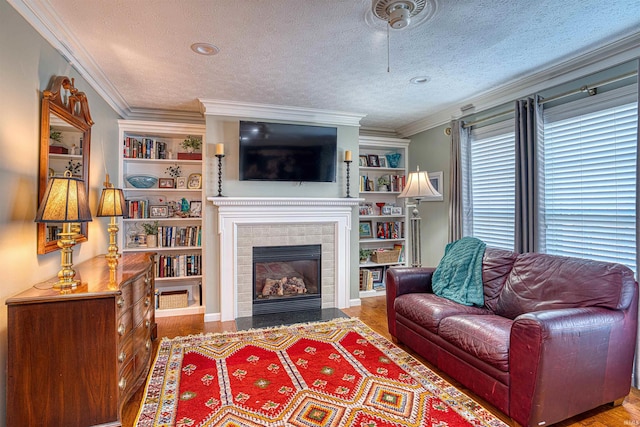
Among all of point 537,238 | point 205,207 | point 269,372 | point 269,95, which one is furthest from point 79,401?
point 537,238

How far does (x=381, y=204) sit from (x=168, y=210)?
2911 millimetres

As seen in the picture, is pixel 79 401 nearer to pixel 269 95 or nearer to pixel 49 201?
pixel 49 201

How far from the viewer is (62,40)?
2172 millimetres

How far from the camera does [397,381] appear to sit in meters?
2.32

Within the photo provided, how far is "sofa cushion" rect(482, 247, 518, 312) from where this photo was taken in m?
2.67

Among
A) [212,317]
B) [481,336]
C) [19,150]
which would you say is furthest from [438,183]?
[19,150]

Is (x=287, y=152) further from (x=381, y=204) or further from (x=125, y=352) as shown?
(x=125, y=352)

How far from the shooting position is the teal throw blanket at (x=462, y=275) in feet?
8.95

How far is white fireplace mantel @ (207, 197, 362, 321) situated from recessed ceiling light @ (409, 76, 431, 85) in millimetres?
1520

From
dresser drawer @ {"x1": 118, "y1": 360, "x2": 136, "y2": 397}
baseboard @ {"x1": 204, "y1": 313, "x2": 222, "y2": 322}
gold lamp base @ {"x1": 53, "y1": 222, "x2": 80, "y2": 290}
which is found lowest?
baseboard @ {"x1": 204, "y1": 313, "x2": 222, "y2": 322}

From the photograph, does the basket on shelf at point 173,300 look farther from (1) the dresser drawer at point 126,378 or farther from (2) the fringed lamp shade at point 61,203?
(2) the fringed lamp shade at point 61,203

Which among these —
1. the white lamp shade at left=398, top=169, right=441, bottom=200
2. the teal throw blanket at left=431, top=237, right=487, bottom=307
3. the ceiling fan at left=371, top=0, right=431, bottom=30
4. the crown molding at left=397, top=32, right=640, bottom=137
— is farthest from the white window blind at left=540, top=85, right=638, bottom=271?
the ceiling fan at left=371, top=0, right=431, bottom=30

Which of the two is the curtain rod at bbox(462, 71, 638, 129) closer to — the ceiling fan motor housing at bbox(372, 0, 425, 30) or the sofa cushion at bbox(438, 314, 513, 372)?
the ceiling fan motor housing at bbox(372, 0, 425, 30)

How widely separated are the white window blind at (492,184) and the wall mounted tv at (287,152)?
5.38 feet
